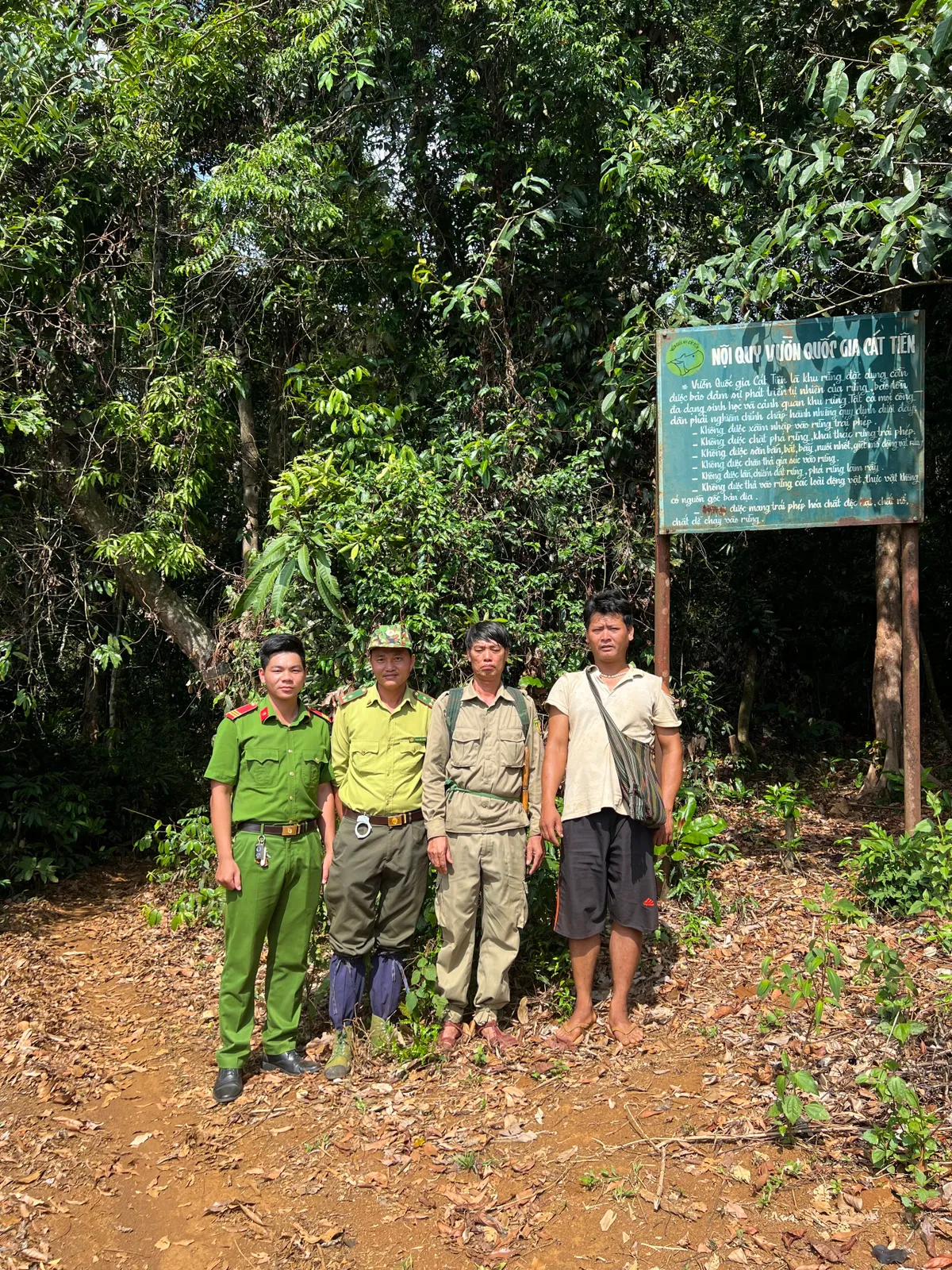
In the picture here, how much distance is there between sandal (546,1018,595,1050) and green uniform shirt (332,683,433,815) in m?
1.22

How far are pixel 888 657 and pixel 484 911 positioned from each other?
165 inches

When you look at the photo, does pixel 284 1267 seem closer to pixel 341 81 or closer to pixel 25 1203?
pixel 25 1203

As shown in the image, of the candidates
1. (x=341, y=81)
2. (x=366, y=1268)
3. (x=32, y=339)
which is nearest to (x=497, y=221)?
(x=341, y=81)

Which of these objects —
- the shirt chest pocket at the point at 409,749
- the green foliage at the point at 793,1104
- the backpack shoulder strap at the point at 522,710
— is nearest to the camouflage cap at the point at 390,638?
the shirt chest pocket at the point at 409,749

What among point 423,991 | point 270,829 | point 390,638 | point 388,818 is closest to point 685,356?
point 390,638

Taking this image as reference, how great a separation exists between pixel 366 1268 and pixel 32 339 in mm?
6471

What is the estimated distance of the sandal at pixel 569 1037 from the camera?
4355 mm

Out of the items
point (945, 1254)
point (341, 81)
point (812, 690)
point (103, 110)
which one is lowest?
point (945, 1254)

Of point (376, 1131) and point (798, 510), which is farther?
point (798, 510)

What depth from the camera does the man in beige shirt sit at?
4.29 meters

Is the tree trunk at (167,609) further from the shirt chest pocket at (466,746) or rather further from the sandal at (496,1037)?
the sandal at (496,1037)

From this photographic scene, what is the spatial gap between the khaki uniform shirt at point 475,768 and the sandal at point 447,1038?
35.7 inches

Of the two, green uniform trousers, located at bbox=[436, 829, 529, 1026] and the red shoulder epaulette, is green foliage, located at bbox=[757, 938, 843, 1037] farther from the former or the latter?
the red shoulder epaulette

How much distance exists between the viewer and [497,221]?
753cm
